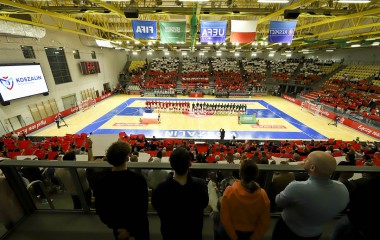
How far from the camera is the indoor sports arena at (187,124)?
195 cm

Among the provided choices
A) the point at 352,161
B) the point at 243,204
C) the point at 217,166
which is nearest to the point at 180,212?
the point at 243,204

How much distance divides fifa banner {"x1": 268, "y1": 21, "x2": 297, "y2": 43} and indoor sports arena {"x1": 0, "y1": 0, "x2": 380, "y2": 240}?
0.19 feet

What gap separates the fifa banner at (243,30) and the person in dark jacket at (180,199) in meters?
10.6

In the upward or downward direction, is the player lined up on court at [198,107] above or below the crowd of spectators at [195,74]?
below

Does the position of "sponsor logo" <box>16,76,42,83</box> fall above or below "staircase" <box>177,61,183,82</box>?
above

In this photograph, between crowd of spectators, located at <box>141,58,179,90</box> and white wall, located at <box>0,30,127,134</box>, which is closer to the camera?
white wall, located at <box>0,30,127,134</box>

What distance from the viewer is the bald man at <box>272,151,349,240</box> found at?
1799 mm

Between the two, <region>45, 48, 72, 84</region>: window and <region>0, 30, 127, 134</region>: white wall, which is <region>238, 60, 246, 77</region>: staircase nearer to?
<region>0, 30, 127, 134</region>: white wall

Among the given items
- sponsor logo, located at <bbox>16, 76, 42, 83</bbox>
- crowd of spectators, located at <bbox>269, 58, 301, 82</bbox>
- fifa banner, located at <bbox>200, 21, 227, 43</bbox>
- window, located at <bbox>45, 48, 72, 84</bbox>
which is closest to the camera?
fifa banner, located at <bbox>200, 21, 227, 43</bbox>

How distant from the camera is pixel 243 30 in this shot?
1098 cm

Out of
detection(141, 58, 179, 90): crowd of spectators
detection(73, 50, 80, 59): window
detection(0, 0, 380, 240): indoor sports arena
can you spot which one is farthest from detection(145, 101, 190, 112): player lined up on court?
detection(73, 50, 80, 59): window

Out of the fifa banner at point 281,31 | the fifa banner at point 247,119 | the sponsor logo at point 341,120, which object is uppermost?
the fifa banner at point 281,31

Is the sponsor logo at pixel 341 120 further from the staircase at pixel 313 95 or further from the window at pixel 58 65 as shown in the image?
the window at pixel 58 65

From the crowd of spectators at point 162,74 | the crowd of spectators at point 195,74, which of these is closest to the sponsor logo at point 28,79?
the crowd of spectators at point 162,74
